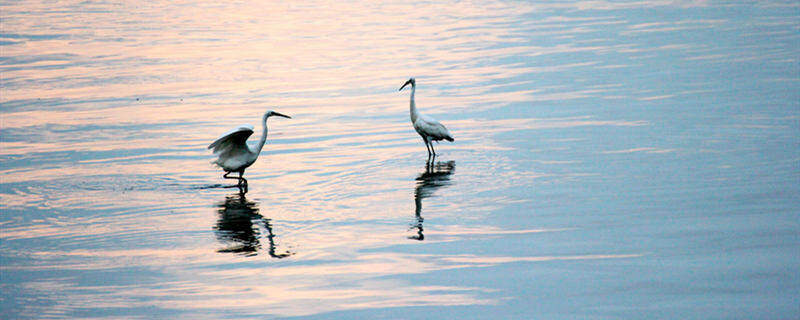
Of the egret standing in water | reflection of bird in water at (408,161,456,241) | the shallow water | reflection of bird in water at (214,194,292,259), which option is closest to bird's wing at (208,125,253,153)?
the egret standing in water

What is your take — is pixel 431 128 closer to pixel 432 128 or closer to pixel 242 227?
pixel 432 128

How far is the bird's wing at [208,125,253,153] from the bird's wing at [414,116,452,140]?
3480mm

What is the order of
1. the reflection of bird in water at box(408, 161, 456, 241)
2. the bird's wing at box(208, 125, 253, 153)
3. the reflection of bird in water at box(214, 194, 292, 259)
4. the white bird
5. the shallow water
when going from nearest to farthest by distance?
the shallow water
the reflection of bird in water at box(214, 194, 292, 259)
the reflection of bird in water at box(408, 161, 456, 241)
the bird's wing at box(208, 125, 253, 153)
the white bird

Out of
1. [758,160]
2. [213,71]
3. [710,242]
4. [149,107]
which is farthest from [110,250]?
[213,71]

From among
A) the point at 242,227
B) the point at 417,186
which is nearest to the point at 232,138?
the point at 242,227

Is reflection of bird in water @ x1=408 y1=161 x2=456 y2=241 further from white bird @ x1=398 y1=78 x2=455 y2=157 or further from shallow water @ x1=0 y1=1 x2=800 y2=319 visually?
white bird @ x1=398 y1=78 x2=455 y2=157

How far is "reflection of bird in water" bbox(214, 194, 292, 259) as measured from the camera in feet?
37.5

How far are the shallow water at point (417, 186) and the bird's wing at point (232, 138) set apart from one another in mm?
691

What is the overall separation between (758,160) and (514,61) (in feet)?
49.1

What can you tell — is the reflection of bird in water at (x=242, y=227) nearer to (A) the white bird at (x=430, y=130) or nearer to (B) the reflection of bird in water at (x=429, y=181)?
(B) the reflection of bird in water at (x=429, y=181)

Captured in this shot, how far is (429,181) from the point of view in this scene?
14.9 m

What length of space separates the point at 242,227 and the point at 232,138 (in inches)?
102

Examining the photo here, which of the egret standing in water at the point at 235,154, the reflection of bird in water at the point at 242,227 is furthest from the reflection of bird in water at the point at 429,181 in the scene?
the egret standing in water at the point at 235,154

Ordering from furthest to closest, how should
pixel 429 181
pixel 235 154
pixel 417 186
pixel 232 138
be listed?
pixel 235 154 → pixel 429 181 → pixel 232 138 → pixel 417 186
